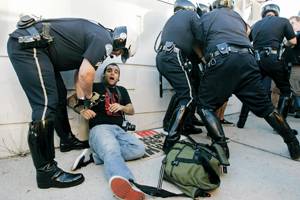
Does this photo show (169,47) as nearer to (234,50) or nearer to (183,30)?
(183,30)

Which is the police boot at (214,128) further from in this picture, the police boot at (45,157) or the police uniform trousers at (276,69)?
the police uniform trousers at (276,69)

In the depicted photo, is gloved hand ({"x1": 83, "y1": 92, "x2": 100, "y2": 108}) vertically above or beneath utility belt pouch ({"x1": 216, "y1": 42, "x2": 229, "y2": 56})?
beneath

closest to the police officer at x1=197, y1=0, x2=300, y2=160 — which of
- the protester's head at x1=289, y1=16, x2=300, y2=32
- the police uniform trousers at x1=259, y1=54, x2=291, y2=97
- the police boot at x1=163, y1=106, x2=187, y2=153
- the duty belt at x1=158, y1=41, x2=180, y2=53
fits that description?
the police boot at x1=163, y1=106, x2=187, y2=153

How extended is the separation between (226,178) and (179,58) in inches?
43.1

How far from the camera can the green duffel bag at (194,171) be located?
156 centimetres

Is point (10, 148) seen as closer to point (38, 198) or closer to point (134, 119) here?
point (38, 198)

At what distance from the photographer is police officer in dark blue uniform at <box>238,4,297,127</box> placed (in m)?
2.97

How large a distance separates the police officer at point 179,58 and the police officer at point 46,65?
2.54 feet

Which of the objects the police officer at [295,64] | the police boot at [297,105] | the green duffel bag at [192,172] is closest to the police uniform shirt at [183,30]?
the green duffel bag at [192,172]

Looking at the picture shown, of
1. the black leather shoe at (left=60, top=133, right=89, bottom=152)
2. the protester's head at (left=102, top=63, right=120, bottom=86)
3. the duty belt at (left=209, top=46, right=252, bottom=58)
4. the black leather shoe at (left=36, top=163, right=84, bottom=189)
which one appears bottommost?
the black leather shoe at (left=60, top=133, right=89, bottom=152)

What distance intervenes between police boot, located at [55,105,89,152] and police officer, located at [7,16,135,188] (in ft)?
2.11

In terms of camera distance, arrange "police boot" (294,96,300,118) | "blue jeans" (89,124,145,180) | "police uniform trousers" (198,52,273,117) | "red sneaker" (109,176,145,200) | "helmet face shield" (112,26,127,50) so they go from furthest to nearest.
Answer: "police boot" (294,96,300,118) < "police uniform trousers" (198,52,273,117) < "helmet face shield" (112,26,127,50) < "blue jeans" (89,124,145,180) < "red sneaker" (109,176,145,200)

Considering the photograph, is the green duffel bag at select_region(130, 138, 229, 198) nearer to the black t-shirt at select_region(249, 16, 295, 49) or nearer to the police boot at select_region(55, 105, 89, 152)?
the police boot at select_region(55, 105, 89, 152)

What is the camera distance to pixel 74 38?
5.74 ft
